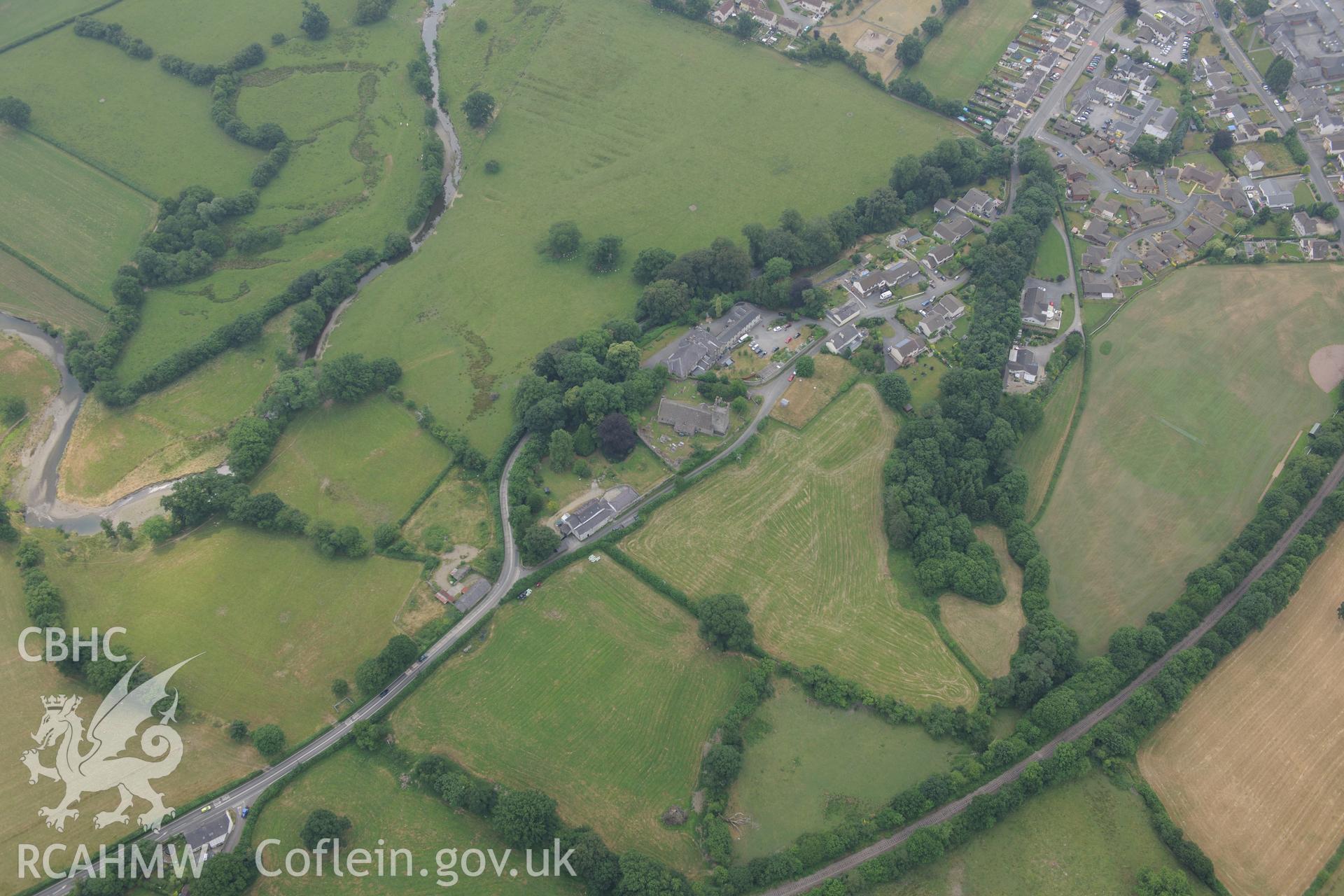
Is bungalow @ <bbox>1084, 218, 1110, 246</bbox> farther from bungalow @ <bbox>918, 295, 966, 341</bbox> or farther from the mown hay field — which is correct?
the mown hay field

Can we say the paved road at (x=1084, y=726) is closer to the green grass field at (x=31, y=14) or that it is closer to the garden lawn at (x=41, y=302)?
the garden lawn at (x=41, y=302)

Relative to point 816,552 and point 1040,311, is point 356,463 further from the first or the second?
point 1040,311

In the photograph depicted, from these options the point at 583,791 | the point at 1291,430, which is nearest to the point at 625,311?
the point at 583,791

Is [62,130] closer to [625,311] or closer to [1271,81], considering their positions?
[625,311]

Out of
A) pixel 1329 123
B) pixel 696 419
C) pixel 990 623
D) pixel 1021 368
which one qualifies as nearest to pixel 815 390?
pixel 696 419

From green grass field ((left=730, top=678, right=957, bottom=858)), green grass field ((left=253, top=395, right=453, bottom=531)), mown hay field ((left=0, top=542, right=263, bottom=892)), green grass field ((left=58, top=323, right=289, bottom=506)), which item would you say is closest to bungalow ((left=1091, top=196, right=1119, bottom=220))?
green grass field ((left=730, top=678, right=957, bottom=858))

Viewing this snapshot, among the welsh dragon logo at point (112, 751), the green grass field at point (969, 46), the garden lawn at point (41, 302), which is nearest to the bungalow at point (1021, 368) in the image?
the green grass field at point (969, 46)
